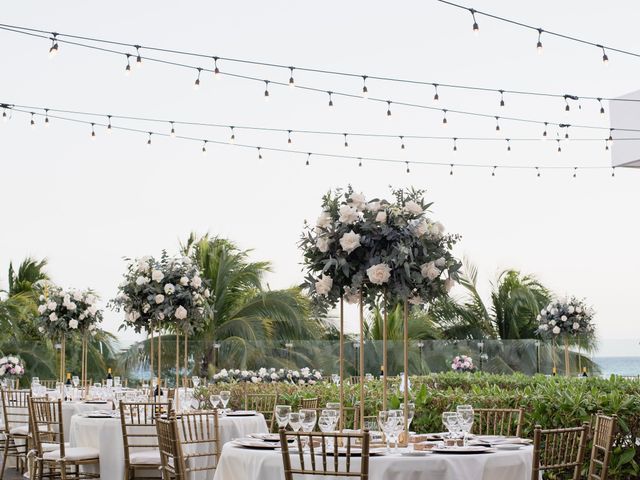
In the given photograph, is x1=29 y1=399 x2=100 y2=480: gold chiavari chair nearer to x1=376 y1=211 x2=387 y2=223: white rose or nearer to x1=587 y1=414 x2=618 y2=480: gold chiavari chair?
x1=376 y1=211 x2=387 y2=223: white rose

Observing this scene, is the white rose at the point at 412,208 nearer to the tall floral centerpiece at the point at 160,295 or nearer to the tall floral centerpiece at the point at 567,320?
the tall floral centerpiece at the point at 160,295

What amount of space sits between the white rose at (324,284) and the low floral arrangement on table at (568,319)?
39.6ft

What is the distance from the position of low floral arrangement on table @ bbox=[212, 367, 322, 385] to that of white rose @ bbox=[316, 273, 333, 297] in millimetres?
8947

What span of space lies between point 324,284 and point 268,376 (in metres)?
9.44

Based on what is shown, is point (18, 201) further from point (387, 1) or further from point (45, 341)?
point (387, 1)

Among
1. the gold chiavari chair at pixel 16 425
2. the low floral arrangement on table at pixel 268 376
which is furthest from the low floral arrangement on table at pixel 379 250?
the low floral arrangement on table at pixel 268 376

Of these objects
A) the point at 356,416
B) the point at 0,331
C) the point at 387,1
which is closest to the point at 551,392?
the point at 356,416

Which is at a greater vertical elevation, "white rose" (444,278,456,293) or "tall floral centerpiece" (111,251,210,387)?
"tall floral centerpiece" (111,251,210,387)

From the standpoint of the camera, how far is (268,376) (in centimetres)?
1497

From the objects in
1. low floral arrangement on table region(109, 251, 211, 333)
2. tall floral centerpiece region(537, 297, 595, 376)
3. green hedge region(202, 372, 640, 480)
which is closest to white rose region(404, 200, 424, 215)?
green hedge region(202, 372, 640, 480)

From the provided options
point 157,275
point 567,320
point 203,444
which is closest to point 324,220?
point 203,444

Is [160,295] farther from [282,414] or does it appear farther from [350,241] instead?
[350,241]

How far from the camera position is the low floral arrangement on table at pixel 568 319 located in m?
17.2

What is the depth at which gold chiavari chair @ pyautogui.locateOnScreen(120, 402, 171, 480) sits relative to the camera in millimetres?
8227
